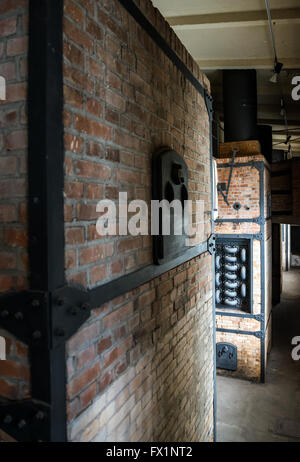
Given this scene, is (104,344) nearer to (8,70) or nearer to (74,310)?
(74,310)

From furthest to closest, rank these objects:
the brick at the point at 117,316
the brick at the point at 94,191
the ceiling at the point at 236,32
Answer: the ceiling at the point at 236,32
the brick at the point at 117,316
the brick at the point at 94,191

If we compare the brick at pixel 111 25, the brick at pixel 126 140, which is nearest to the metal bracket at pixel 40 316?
the brick at pixel 126 140

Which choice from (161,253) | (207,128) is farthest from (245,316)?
(161,253)

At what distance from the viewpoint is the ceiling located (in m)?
3.87

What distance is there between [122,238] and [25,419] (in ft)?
2.43

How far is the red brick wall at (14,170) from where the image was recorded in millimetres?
1025

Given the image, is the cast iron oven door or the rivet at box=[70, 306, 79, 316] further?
the cast iron oven door

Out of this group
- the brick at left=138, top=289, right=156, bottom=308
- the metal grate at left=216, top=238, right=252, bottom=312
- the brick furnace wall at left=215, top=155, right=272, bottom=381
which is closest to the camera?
the brick at left=138, top=289, right=156, bottom=308

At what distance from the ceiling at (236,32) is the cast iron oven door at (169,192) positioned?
2873mm

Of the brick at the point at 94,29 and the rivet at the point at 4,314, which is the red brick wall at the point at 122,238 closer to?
the brick at the point at 94,29

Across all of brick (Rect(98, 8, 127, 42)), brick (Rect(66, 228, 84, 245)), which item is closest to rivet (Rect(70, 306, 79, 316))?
brick (Rect(66, 228, 84, 245))

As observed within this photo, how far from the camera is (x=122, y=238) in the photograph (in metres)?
→ 1.44

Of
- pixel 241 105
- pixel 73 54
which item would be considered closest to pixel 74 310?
pixel 73 54

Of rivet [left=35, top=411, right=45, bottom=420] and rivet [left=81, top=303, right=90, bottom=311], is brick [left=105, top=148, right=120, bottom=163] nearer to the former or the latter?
rivet [left=81, top=303, right=90, bottom=311]
